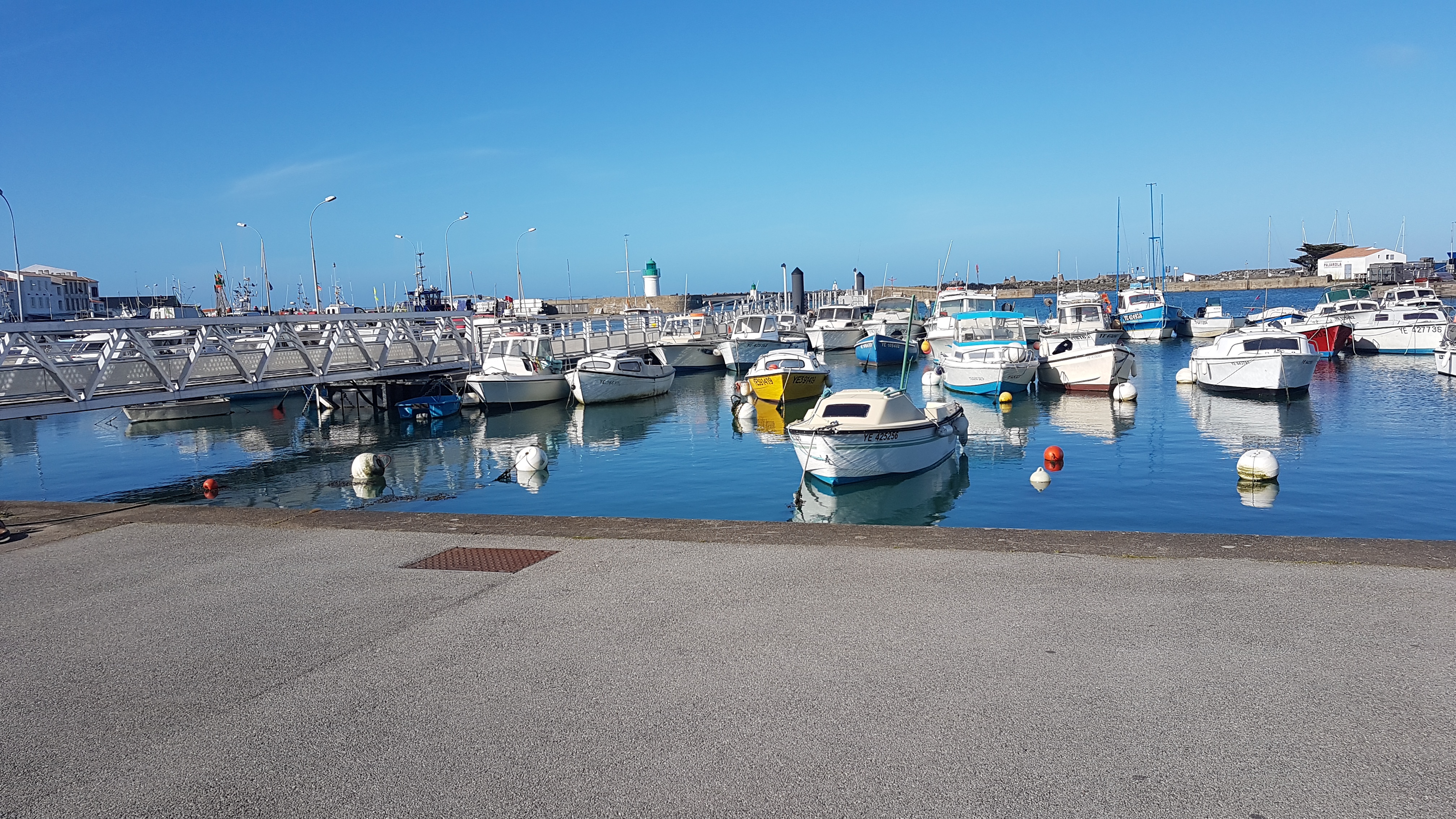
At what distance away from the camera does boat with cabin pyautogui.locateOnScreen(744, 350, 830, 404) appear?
33250mm

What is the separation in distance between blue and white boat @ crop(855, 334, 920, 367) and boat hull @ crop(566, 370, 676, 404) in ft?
55.1

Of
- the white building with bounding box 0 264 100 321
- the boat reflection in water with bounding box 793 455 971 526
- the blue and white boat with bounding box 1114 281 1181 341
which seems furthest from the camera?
the white building with bounding box 0 264 100 321

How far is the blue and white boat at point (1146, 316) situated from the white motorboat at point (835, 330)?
16.3 m

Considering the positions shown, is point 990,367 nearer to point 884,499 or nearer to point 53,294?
point 884,499

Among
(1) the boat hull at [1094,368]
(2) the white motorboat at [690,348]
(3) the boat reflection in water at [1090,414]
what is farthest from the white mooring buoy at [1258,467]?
(2) the white motorboat at [690,348]

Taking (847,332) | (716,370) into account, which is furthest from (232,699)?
(847,332)

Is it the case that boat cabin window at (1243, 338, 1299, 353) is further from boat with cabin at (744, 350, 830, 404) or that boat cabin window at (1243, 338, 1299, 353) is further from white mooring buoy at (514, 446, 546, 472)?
white mooring buoy at (514, 446, 546, 472)

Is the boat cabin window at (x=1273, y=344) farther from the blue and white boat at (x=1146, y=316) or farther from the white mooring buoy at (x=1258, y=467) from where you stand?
the blue and white boat at (x=1146, y=316)

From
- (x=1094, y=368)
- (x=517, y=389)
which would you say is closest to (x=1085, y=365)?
(x=1094, y=368)

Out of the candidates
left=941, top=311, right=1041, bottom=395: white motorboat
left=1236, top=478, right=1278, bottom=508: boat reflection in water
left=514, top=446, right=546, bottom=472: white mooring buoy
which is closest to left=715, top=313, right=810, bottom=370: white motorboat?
left=941, top=311, right=1041, bottom=395: white motorboat

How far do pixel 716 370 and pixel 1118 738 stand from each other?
157 feet

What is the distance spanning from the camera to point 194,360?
77.3 feet

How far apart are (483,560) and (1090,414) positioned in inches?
1001

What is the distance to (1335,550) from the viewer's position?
804 cm
